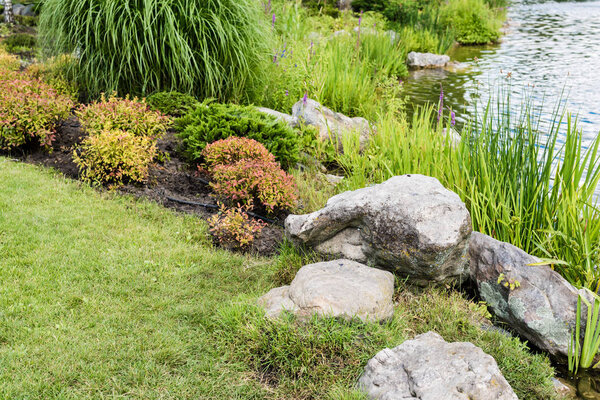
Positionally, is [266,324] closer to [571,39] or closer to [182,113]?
[182,113]

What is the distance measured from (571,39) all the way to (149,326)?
728 inches

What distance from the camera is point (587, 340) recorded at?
3.41m

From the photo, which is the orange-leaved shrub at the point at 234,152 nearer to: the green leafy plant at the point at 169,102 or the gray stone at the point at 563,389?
the green leafy plant at the point at 169,102

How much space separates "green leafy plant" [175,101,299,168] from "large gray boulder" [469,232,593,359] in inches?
110

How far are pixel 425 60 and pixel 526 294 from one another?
12.1 metres

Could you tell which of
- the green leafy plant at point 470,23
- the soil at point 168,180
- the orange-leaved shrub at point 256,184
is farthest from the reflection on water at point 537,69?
the soil at point 168,180

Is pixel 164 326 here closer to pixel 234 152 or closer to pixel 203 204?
pixel 203 204

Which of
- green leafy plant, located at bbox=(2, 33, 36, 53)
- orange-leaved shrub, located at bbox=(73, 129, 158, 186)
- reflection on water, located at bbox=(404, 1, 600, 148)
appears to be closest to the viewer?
orange-leaved shrub, located at bbox=(73, 129, 158, 186)

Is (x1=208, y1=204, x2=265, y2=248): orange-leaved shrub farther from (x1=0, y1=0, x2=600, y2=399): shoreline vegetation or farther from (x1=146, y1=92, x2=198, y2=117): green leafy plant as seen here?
(x1=146, y1=92, x2=198, y2=117): green leafy plant

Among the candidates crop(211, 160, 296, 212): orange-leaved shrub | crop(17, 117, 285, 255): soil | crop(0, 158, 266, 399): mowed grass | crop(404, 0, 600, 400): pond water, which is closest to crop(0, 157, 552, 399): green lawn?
crop(0, 158, 266, 399): mowed grass

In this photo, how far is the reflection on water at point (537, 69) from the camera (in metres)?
9.98

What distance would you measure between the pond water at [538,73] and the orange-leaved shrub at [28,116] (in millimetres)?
5024

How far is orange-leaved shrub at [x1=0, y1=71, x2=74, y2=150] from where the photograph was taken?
600 cm

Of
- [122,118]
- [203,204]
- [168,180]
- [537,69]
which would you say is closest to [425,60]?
[537,69]
